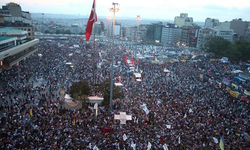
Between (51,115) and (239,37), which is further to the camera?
(239,37)

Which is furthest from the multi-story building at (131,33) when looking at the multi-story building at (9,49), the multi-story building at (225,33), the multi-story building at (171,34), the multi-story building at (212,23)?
the multi-story building at (9,49)

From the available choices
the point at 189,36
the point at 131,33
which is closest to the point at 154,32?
the point at 131,33

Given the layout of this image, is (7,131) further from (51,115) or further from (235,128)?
(235,128)

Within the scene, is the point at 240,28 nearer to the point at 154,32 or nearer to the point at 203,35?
the point at 203,35

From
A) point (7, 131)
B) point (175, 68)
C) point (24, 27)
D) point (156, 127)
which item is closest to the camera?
point (7, 131)

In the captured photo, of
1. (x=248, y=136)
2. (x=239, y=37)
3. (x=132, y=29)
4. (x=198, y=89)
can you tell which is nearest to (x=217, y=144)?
(x=248, y=136)

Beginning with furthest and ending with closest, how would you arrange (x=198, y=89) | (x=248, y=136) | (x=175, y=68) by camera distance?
(x=175, y=68), (x=198, y=89), (x=248, y=136)

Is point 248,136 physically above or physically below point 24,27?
below
